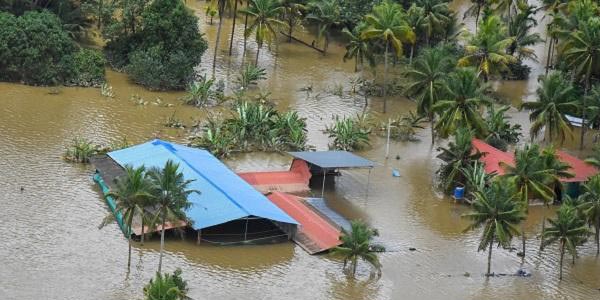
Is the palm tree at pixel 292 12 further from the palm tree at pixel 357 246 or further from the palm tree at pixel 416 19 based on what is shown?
the palm tree at pixel 357 246

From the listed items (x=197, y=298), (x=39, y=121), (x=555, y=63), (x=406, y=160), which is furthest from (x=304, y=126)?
(x=555, y=63)

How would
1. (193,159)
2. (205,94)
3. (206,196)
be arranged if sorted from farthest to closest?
(205,94)
(193,159)
(206,196)

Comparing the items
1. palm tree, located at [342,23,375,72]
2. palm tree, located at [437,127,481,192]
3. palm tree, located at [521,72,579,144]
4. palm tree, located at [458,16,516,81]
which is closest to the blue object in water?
palm tree, located at [437,127,481,192]

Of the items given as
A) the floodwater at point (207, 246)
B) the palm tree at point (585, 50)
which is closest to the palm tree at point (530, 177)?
the floodwater at point (207, 246)

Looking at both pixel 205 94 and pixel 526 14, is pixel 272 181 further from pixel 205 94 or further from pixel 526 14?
pixel 526 14

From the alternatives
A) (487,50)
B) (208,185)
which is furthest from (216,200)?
(487,50)
